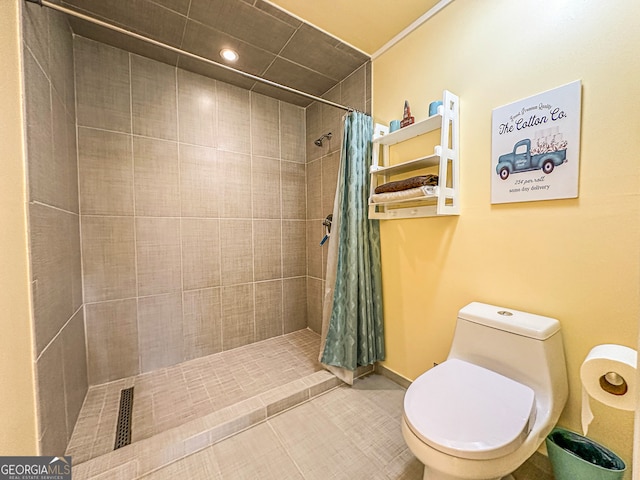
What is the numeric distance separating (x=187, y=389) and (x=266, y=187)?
1687 millimetres

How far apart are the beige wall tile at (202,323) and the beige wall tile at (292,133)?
4.74 feet

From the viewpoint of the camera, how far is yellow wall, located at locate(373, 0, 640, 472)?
3.09ft

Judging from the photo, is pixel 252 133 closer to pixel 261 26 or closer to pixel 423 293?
pixel 261 26

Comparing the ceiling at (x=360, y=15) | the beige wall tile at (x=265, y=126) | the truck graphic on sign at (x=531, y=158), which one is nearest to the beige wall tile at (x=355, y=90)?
the ceiling at (x=360, y=15)

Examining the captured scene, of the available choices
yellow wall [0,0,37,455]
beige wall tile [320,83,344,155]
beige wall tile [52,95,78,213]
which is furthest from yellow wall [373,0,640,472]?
beige wall tile [52,95,78,213]

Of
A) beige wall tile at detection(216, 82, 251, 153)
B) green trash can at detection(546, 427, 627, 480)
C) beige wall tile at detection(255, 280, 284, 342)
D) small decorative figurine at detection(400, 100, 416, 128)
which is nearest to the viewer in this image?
green trash can at detection(546, 427, 627, 480)

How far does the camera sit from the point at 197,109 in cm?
201

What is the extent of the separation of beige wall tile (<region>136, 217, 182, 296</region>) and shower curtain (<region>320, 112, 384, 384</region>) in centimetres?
120

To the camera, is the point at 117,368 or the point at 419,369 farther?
the point at 117,368

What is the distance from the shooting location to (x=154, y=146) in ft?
6.10

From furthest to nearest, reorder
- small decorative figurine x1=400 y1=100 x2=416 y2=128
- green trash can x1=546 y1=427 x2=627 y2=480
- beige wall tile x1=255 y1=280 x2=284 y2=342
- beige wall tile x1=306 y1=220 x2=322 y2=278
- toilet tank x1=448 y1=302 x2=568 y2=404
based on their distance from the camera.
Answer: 1. beige wall tile x1=306 y1=220 x2=322 y2=278
2. beige wall tile x1=255 y1=280 x2=284 y2=342
3. small decorative figurine x1=400 y1=100 x2=416 y2=128
4. toilet tank x1=448 y1=302 x2=568 y2=404
5. green trash can x1=546 y1=427 x2=627 y2=480

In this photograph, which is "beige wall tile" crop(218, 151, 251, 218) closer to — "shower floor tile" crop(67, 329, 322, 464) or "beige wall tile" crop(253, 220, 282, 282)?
"beige wall tile" crop(253, 220, 282, 282)

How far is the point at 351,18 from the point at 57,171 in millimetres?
1826

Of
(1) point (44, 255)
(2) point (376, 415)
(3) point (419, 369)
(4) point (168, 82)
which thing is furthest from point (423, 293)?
(4) point (168, 82)
